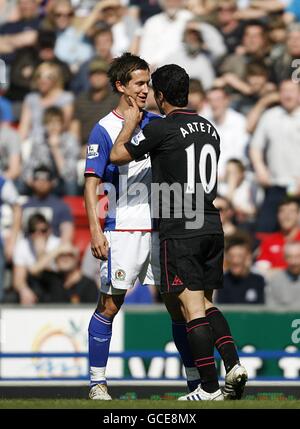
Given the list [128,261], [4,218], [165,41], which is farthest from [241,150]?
[128,261]

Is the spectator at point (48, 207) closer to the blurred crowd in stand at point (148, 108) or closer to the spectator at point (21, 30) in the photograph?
the blurred crowd in stand at point (148, 108)

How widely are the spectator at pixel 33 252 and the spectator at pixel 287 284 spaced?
2556mm

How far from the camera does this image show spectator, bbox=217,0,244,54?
1523 cm

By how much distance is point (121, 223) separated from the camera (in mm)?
8305

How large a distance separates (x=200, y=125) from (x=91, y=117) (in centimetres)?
718

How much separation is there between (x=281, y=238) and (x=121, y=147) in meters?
5.92

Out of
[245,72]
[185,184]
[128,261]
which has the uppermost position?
[245,72]

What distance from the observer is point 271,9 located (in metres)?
15.5

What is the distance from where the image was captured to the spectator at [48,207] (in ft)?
45.9

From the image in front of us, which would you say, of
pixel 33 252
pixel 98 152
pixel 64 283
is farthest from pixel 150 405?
pixel 33 252

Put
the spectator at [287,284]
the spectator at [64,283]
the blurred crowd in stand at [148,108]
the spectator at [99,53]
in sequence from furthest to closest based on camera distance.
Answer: the spectator at [99,53] < the blurred crowd in stand at [148,108] < the spectator at [64,283] < the spectator at [287,284]

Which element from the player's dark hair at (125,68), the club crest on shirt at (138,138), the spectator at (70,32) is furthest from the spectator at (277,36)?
the club crest on shirt at (138,138)

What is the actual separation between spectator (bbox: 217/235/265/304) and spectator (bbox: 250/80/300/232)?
1.39 m

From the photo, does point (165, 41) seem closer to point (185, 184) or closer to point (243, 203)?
point (243, 203)
